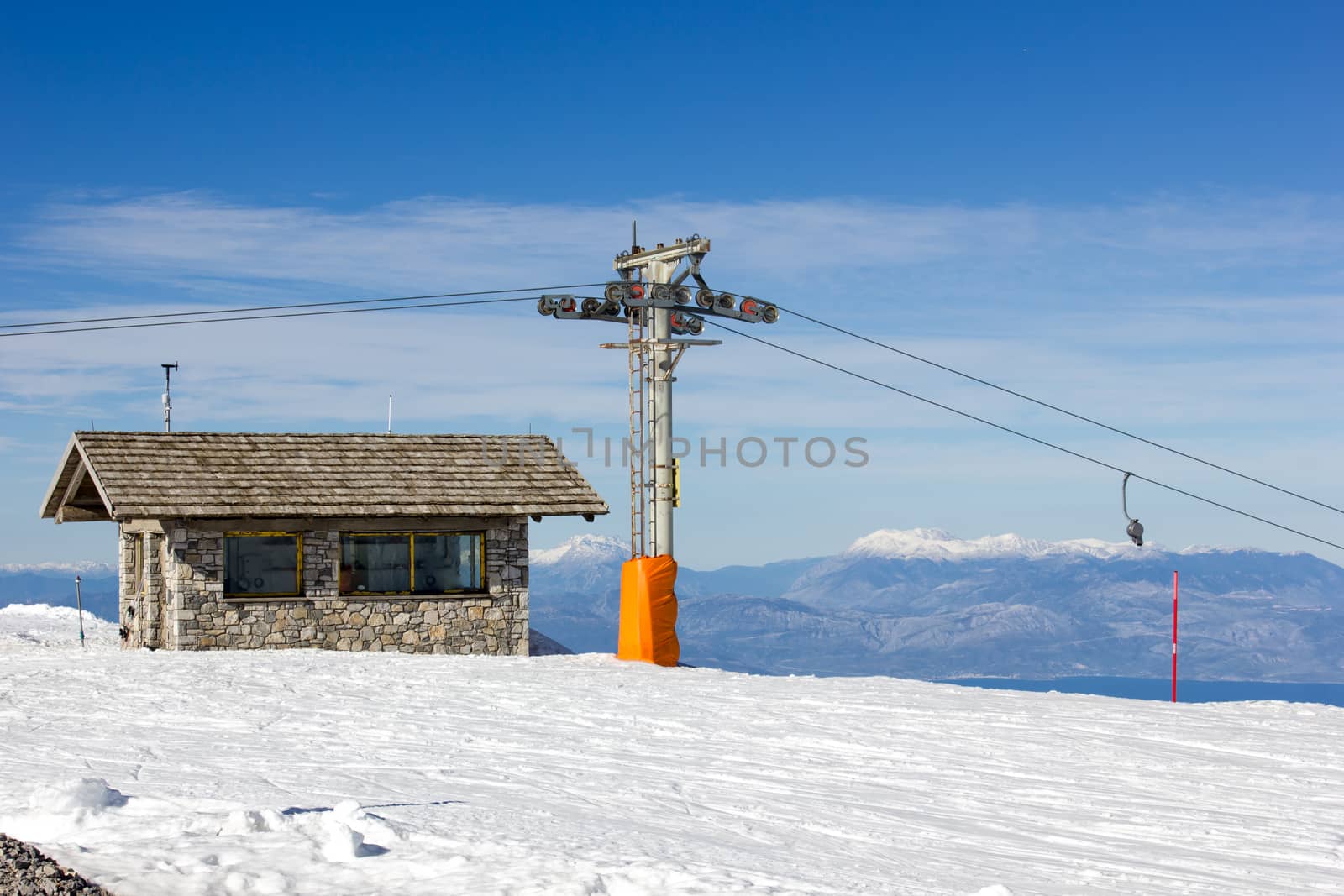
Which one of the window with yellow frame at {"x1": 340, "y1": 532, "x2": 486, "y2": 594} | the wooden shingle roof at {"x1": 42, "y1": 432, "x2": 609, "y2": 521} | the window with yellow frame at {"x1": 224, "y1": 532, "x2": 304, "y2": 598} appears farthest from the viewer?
the window with yellow frame at {"x1": 340, "y1": 532, "x2": 486, "y2": 594}

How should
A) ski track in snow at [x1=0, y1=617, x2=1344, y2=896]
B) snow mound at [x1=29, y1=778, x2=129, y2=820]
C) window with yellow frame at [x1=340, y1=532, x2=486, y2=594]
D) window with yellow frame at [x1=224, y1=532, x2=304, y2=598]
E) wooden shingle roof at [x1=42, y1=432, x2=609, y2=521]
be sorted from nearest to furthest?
ski track in snow at [x1=0, y1=617, x2=1344, y2=896] → snow mound at [x1=29, y1=778, x2=129, y2=820] → wooden shingle roof at [x1=42, y1=432, x2=609, y2=521] → window with yellow frame at [x1=224, y1=532, x2=304, y2=598] → window with yellow frame at [x1=340, y1=532, x2=486, y2=594]

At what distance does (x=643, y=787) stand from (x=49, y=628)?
102 ft

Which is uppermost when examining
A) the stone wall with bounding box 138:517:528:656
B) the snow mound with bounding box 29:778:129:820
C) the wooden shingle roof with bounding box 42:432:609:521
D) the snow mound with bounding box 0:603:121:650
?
the wooden shingle roof with bounding box 42:432:609:521

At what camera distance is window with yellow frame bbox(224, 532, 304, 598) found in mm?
24438

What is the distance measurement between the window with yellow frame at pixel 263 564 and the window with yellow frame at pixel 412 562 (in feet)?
2.78

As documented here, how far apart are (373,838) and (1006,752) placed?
25.9ft

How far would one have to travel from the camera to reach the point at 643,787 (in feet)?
36.5

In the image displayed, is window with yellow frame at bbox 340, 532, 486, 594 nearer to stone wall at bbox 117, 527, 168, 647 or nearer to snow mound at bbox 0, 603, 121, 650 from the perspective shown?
stone wall at bbox 117, 527, 168, 647

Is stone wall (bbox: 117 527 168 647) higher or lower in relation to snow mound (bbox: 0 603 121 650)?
higher

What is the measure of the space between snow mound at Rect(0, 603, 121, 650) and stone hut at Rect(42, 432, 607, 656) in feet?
12.3

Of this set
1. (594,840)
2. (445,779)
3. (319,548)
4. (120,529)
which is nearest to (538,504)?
(319,548)

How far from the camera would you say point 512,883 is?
7309 millimetres

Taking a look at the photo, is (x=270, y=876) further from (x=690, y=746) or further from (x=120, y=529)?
(x=120, y=529)

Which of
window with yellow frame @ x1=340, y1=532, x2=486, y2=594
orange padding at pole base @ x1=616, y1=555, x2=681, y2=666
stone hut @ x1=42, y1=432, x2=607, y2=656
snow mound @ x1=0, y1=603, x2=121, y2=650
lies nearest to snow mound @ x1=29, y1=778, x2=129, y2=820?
orange padding at pole base @ x1=616, y1=555, x2=681, y2=666
